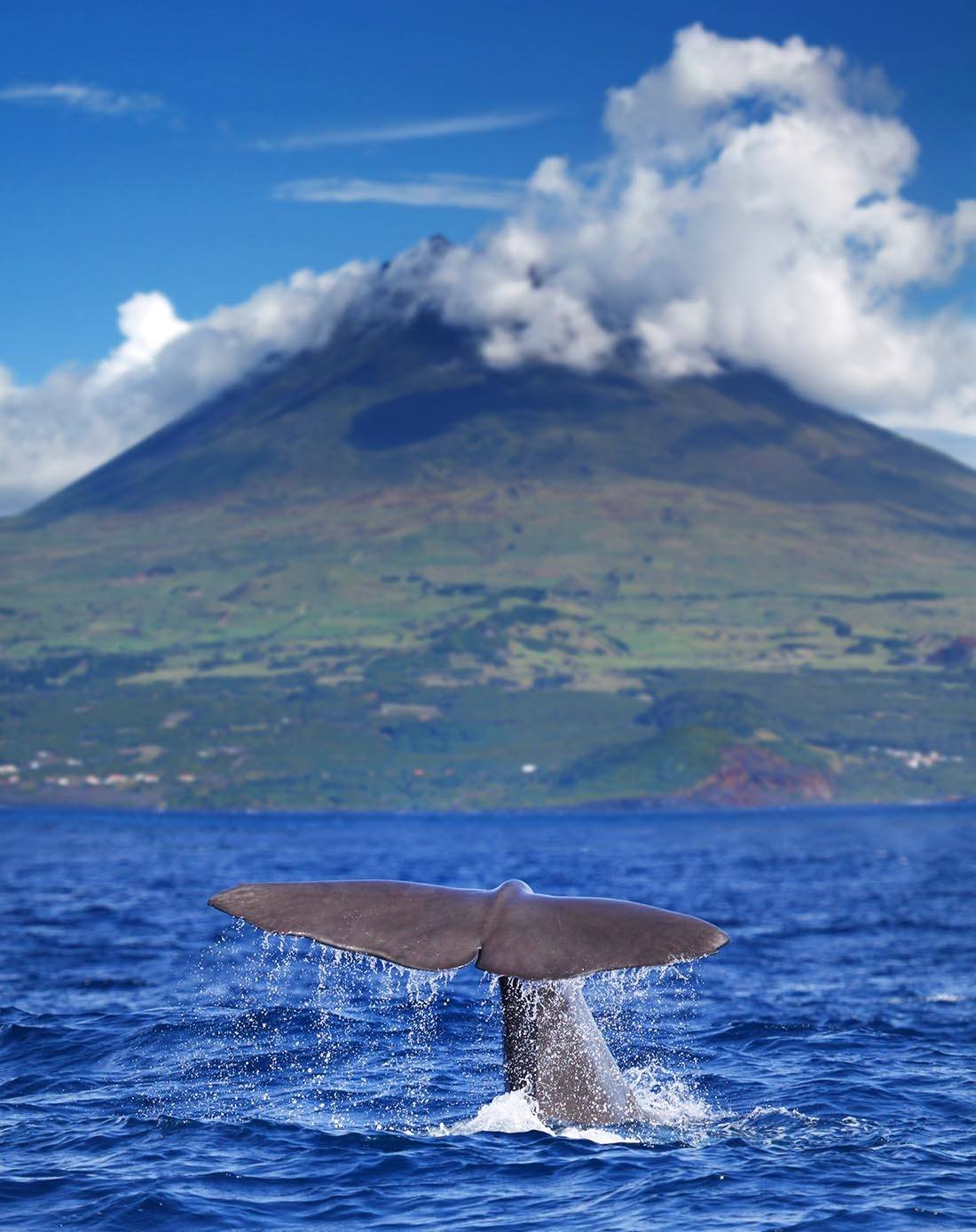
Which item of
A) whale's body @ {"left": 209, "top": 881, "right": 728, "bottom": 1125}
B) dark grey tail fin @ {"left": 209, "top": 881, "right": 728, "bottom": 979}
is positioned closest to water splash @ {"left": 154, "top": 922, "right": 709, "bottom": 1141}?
whale's body @ {"left": 209, "top": 881, "right": 728, "bottom": 1125}

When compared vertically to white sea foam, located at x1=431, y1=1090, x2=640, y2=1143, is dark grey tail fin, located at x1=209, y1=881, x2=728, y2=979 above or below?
above

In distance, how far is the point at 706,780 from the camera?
163750 millimetres

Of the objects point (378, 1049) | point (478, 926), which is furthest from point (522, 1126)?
point (378, 1049)

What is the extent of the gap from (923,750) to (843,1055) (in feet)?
541

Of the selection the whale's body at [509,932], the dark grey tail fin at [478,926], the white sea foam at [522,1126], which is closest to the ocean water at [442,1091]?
the white sea foam at [522,1126]

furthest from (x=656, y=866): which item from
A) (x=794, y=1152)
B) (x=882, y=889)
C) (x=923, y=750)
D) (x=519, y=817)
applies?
(x=923, y=750)

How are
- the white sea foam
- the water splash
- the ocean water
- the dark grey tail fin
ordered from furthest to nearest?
Result: the water splash, the white sea foam, the ocean water, the dark grey tail fin

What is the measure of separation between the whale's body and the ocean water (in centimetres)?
74

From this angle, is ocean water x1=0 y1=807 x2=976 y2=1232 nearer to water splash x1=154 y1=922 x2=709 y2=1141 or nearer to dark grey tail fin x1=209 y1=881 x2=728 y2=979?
water splash x1=154 y1=922 x2=709 y2=1141

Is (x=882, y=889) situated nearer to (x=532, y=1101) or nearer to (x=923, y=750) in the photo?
(x=532, y=1101)

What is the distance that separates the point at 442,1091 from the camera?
12.9m

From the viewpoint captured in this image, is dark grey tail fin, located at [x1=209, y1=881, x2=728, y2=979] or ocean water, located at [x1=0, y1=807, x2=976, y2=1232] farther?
ocean water, located at [x1=0, y1=807, x2=976, y2=1232]

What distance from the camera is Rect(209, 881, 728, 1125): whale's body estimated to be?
28.7 ft

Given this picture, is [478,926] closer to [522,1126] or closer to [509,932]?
[509,932]
